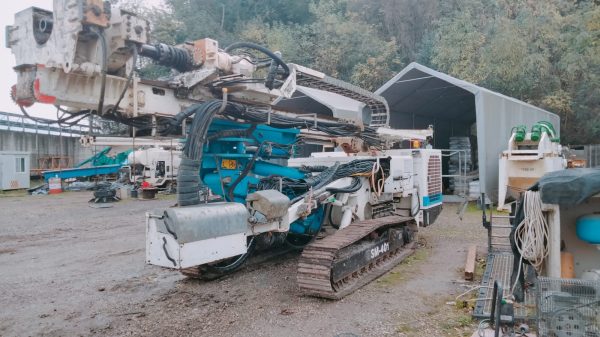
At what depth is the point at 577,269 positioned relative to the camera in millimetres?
4230

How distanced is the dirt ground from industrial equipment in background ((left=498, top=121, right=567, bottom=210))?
3.18 metres

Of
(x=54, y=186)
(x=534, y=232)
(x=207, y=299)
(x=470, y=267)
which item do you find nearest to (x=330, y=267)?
(x=207, y=299)

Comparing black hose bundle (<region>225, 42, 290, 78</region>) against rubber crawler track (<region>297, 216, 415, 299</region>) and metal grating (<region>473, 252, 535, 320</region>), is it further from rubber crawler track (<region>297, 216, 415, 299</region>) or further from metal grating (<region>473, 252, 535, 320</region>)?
metal grating (<region>473, 252, 535, 320</region>)

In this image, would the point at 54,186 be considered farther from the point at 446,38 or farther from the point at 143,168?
the point at 446,38

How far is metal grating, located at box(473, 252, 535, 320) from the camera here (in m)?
4.10

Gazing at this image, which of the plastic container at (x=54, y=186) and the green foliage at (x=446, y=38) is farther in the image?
the plastic container at (x=54, y=186)

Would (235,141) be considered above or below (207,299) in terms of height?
above

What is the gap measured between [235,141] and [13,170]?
67.7 ft

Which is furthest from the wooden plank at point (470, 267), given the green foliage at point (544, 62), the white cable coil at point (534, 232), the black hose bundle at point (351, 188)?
the green foliage at point (544, 62)

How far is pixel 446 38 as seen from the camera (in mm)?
22000

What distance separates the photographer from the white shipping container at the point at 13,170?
2128 cm

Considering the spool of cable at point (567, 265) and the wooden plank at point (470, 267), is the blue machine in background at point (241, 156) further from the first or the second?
the spool of cable at point (567, 265)

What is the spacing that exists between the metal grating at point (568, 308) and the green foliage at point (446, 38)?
11.3 meters

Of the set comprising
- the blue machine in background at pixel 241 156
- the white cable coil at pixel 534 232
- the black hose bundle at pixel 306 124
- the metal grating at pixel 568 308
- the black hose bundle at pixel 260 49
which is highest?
the black hose bundle at pixel 260 49
